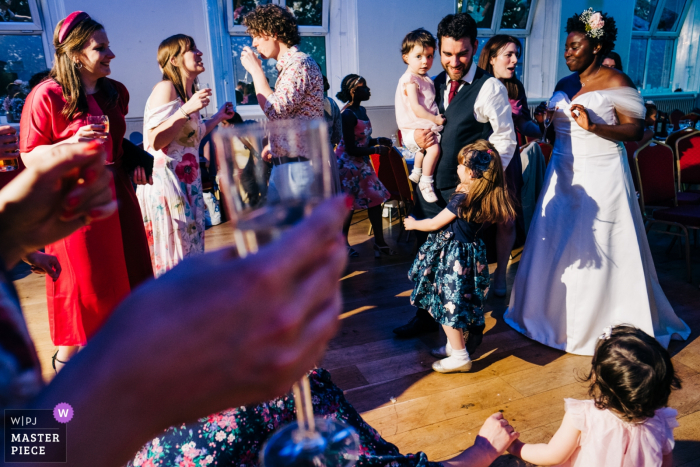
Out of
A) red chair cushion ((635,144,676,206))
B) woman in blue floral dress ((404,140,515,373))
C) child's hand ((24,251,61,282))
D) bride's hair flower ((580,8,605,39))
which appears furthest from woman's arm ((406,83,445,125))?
child's hand ((24,251,61,282))

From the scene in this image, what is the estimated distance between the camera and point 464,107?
7.78 feet

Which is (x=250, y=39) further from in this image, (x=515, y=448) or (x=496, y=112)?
(x=515, y=448)

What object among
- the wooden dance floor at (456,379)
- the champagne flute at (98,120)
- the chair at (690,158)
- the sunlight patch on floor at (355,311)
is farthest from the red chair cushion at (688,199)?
the champagne flute at (98,120)

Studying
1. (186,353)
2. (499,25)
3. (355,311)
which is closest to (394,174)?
(355,311)

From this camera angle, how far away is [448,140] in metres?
2.43

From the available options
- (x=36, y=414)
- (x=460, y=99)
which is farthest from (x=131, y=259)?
(x=36, y=414)

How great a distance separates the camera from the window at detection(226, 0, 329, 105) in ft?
21.8

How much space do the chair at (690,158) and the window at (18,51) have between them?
7423 millimetres

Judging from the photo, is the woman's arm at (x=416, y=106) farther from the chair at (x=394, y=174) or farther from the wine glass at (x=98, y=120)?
Answer: the wine glass at (x=98, y=120)

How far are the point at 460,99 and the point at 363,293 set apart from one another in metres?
1.54

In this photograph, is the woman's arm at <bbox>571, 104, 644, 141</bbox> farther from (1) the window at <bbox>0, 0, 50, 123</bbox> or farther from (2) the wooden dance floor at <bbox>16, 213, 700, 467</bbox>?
(1) the window at <bbox>0, 0, 50, 123</bbox>

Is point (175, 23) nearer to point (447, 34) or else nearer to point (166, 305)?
point (447, 34)

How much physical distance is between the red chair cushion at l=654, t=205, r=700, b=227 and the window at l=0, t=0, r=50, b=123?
7180mm

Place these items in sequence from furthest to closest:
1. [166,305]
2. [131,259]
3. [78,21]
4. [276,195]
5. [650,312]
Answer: [650,312], [131,259], [78,21], [276,195], [166,305]
